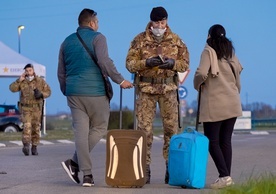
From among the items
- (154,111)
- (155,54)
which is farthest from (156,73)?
(154,111)

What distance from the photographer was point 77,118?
36.0 feet

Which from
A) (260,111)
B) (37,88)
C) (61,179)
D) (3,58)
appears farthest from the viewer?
(260,111)

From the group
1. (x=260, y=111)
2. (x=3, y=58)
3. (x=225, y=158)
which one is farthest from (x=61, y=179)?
(x=260, y=111)

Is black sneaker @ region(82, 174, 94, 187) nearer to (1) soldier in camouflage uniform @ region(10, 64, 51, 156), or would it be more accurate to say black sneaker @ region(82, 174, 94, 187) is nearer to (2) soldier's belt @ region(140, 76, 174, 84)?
(2) soldier's belt @ region(140, 76, 174, 84)

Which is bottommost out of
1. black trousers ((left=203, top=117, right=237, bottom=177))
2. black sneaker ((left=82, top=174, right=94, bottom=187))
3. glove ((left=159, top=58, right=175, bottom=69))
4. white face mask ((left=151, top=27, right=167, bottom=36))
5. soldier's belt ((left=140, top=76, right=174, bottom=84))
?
black sneaker ((left=82, top=174, right=94, bottom=187))

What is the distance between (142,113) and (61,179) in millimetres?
1867

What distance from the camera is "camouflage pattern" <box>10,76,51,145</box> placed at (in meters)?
19.8

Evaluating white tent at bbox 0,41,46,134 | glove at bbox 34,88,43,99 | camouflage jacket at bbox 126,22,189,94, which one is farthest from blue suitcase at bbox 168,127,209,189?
white tent at bbox 0,41,46,134

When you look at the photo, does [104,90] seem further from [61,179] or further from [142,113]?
[61,179]

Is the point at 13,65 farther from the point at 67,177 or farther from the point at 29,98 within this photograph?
the point at 67,177

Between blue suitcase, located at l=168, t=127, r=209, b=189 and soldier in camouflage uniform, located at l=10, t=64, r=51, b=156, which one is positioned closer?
blue suitcase, located at l=168, t=127, r=209, b=189

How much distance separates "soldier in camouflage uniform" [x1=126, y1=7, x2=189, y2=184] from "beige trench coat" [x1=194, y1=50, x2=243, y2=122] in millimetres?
352

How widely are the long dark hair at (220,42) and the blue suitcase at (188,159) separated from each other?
102 centimetres

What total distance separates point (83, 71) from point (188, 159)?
1647mm
